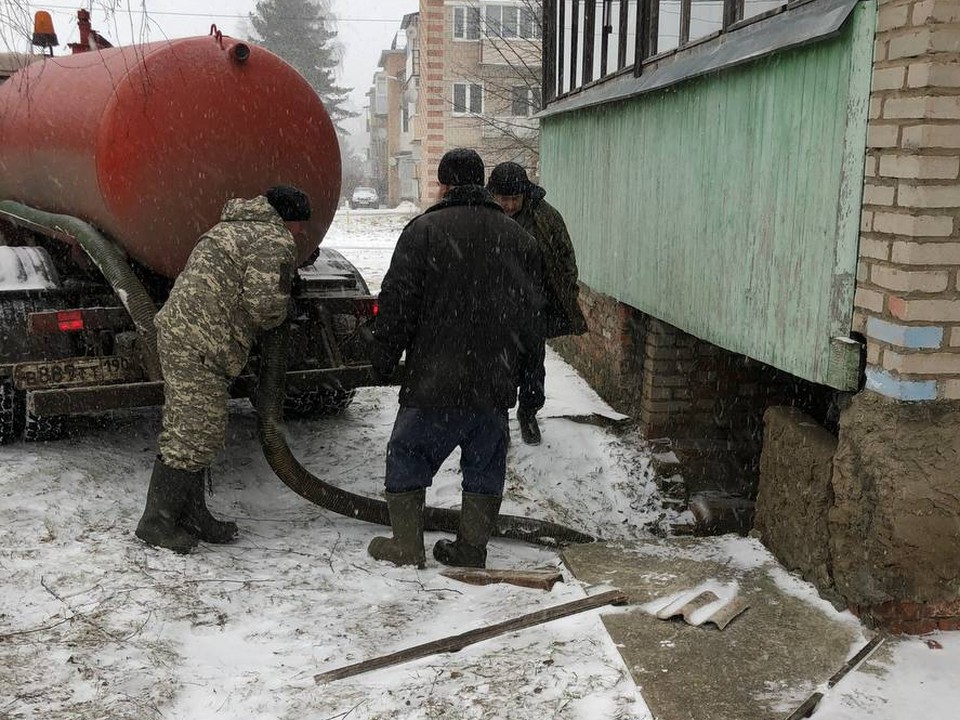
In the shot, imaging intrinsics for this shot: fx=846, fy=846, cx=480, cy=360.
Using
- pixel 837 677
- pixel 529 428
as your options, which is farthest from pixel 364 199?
pixel 837 677

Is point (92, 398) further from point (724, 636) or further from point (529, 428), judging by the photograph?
point (724, 636)

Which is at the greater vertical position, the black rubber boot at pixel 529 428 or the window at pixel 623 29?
the window at pixel 623 29

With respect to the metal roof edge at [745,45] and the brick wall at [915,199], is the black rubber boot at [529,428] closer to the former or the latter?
the metal roof edge at [745,45]

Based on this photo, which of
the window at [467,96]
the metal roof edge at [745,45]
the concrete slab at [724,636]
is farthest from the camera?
the window at [467,96]

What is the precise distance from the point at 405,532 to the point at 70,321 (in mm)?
2122

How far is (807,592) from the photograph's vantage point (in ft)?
11.1

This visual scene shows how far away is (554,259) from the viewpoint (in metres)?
5.14

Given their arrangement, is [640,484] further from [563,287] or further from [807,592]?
[807,592]

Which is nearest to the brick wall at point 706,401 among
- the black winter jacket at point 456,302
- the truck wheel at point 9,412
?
the black winter jacket at point 456,302

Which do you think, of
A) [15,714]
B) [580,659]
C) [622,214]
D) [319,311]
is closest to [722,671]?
[580,659]

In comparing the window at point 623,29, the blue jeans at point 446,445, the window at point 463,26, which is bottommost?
the blue jeans at point 446,445

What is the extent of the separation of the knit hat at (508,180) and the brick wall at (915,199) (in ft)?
7.31

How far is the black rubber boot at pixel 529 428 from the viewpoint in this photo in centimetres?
566

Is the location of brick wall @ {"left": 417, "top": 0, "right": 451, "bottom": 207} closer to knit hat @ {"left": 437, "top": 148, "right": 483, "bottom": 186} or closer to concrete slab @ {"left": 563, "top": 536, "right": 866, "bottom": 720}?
knit hat @ {"left": 437, "top": 148, "right": 483, "bottom": 186}
